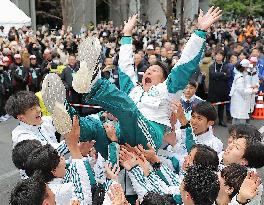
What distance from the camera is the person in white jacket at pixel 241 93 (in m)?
9.15

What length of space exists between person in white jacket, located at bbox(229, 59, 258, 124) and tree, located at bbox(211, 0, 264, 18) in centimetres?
2026

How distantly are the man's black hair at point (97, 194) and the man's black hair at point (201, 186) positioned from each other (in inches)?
33.8

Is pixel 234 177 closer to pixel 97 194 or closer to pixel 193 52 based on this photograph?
pixel 97 194

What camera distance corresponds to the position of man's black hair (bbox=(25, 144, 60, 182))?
3115mm

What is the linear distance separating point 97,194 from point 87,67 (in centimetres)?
93

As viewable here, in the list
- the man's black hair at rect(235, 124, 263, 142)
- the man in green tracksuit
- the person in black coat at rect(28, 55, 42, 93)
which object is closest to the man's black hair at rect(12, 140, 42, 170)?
the man in green tracksuit

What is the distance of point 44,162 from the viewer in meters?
3.12

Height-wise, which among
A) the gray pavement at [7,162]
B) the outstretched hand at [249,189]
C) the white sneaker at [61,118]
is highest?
the white sneaker at [61,118]

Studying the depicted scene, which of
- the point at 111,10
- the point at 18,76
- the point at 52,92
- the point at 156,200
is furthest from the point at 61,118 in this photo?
the point at 111,10

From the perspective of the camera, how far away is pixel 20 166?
136 inches

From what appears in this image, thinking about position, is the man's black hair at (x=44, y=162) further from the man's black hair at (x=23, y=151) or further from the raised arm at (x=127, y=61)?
the raised arm at (x=127, y=61)

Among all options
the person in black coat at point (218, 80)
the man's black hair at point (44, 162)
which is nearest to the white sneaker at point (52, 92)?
the man's black hair at point (44, 162)

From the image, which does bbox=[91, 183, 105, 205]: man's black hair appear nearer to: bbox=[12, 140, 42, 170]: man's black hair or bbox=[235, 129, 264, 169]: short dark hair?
bbox=[12, 140, 42, 170]: man's black hair

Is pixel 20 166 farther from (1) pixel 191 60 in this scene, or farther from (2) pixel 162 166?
(1) pixel 191 60
